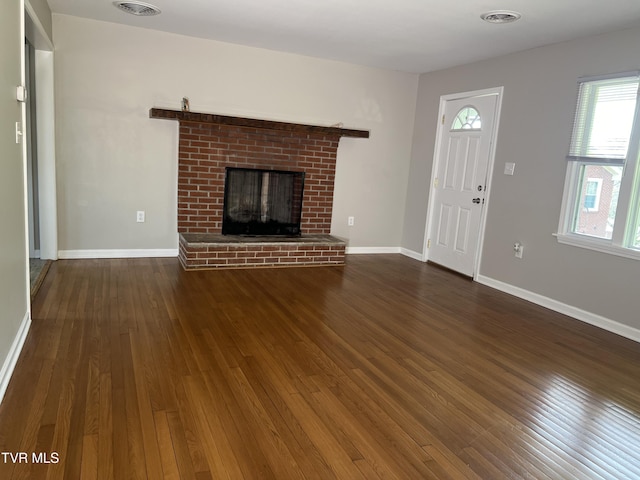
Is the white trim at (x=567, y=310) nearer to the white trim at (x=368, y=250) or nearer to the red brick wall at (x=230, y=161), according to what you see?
the white trim at (x=368, y=250)

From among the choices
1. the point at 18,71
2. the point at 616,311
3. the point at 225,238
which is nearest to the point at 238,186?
the point at 225,238

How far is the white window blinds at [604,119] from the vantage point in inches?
141

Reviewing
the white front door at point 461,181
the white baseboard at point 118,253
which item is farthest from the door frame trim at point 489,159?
the white baseboard at point 118,253

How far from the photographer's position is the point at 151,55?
15.3 feet

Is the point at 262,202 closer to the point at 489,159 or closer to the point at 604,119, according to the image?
the point at 489,159

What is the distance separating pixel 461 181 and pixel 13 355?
4403 millimetres

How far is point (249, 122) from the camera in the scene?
4863 mm

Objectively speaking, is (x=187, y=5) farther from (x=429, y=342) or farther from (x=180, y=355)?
(x=429, y=342)

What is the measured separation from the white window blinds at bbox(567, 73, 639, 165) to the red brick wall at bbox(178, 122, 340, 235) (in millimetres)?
2568

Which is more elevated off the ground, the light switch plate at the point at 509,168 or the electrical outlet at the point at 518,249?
the light switch plate at the point at 509,168

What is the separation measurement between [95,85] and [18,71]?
194cm

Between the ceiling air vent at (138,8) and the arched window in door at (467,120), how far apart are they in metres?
3.25

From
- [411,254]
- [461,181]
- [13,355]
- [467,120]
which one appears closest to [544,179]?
[461,181]

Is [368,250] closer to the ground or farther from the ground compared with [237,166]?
closer to the ground
